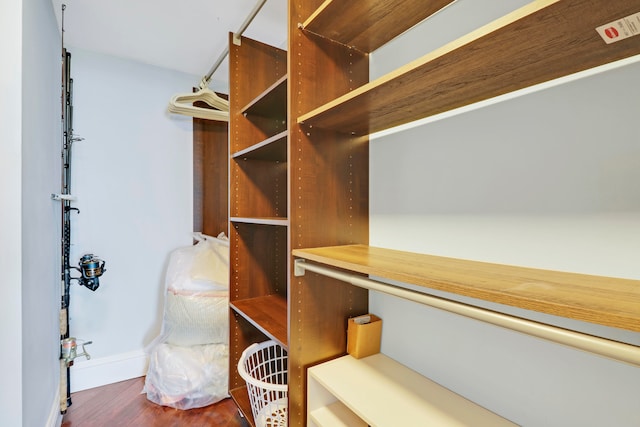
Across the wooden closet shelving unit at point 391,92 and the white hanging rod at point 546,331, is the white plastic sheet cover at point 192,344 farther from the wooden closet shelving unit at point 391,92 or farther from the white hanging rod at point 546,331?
the white hanging rod at point 546,331

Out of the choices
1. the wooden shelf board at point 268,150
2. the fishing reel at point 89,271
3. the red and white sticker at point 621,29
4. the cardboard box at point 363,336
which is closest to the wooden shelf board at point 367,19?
the wooden shelf board at point 268,150

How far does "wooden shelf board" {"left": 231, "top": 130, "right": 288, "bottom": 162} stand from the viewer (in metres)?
1.31

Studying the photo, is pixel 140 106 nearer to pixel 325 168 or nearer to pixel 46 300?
pixel 46 300

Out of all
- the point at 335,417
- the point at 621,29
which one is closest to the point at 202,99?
the point at 335,417

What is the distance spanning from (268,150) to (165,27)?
122 centimetres

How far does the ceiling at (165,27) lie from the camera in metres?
1.73

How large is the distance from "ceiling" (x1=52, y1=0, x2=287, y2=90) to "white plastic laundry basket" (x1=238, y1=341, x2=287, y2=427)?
1840 millimetres

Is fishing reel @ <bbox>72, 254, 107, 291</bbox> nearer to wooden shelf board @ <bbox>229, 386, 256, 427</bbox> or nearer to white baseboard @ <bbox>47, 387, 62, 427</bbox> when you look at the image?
white baseboard @ <bbox>47, 387, 62, 427</bbox>

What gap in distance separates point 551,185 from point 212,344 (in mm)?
2068

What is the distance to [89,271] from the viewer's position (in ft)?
6.60

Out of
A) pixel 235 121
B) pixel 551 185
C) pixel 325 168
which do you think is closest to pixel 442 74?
pixel 551 185

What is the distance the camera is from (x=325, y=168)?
118 centimetres

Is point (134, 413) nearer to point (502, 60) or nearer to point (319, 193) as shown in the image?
point (319, 193)

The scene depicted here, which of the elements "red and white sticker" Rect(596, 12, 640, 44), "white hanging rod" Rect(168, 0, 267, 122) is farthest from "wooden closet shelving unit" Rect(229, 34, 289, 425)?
"red and white sticker" Rect(596, 12, 640, 44)
